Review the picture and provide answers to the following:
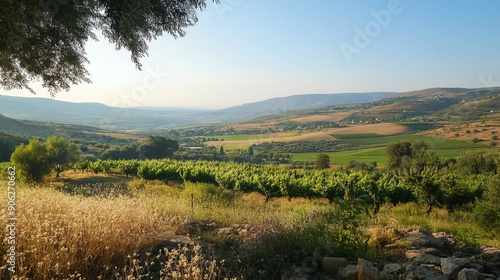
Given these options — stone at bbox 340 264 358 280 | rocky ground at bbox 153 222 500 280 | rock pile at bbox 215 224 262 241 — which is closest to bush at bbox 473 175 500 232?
rocky ground at bbox 153 222 500 280

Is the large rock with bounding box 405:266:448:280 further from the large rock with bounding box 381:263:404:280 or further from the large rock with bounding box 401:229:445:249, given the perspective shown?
the large rock with bounding box 401:229:445:249

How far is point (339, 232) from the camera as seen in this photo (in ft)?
15.1

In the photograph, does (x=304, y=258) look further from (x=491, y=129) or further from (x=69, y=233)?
(x=491, y=129)

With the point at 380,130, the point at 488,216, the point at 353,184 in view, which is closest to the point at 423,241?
the point at 488,216

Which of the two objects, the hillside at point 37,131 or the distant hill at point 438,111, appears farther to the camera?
the distant hill at point 438,111

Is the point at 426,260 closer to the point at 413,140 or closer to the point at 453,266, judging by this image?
the point at 453,266

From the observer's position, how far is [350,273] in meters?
3.71

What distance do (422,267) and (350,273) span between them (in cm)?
87

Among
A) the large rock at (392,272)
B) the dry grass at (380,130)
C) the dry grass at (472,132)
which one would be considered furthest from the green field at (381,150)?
the large rock at (392,272)

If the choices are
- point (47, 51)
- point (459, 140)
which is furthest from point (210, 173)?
point (459, 140)

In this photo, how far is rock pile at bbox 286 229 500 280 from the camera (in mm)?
3502

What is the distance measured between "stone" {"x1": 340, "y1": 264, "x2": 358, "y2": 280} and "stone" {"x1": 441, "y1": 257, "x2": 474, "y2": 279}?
1.07 meters

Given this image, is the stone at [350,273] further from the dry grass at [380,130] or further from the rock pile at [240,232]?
the dry grass at [380,130]

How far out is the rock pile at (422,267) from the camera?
3502 mm
